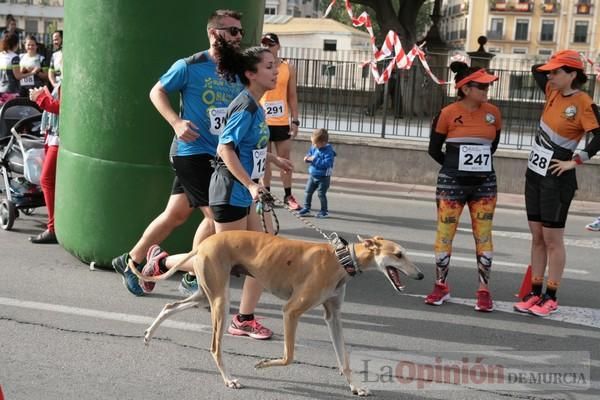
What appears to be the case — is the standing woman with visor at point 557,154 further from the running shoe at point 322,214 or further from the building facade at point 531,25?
the building facade at point 531,25

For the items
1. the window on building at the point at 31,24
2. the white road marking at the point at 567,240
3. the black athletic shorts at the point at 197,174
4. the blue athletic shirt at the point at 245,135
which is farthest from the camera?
the window on building at the point at 31,24

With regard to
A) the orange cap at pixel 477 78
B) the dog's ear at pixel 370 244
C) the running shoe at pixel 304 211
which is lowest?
the running shoe at pixel 304 211

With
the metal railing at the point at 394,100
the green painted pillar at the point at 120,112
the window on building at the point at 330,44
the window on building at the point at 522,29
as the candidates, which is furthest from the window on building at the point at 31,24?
the green painted pillar at the point at 120,112

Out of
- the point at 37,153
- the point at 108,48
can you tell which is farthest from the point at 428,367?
the point at 37,153

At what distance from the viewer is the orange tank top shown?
9.42 meters

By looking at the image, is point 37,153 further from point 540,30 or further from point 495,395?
point 540,30

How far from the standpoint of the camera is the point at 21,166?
8.12m

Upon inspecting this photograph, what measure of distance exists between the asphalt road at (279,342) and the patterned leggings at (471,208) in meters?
0.43

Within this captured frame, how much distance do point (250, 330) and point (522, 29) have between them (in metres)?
92.1

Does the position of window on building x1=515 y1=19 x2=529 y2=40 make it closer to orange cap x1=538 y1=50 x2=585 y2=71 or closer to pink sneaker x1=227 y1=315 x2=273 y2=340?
orange cap x1=538 y1=50 x2=585 y2=71

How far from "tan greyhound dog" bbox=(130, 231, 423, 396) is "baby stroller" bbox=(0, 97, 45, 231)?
3.83 m

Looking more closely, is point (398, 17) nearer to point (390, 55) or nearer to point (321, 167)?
point (390, 55)

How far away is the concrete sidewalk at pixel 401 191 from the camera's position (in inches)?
456

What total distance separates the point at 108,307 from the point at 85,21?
222 centimetres
